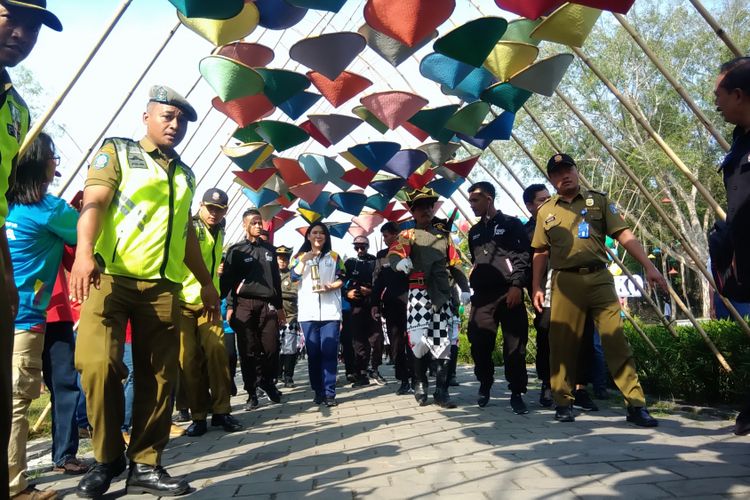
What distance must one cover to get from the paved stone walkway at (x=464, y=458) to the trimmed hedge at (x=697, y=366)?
0.53 m

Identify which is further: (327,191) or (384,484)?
(327,191)

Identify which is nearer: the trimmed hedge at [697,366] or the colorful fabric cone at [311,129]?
the trimmed hedge at [697,366]

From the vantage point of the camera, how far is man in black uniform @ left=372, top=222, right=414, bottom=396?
23.9 feet

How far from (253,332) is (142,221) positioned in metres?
3.43

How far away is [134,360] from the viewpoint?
322cm

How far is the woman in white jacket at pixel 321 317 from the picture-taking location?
20.8ft

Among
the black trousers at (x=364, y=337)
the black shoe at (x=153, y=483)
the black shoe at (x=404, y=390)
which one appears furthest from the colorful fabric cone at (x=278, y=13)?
the black trousers at (x=364, y=337)

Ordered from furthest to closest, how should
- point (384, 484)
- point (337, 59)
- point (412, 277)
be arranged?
1. point (412, 277)
2. point (337, 59)
3. point (384, 484)

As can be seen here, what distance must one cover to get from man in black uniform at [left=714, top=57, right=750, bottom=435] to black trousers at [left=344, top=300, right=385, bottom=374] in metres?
6.25

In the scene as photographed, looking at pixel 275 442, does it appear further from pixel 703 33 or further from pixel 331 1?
pixel 703 33

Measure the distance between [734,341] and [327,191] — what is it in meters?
5.82

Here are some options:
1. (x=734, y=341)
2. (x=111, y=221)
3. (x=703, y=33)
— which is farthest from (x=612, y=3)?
(x=703, y=33)

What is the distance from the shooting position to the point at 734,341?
4.89 meters

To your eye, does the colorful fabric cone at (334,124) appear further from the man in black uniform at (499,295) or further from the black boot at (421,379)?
the black boot at (421,379)
